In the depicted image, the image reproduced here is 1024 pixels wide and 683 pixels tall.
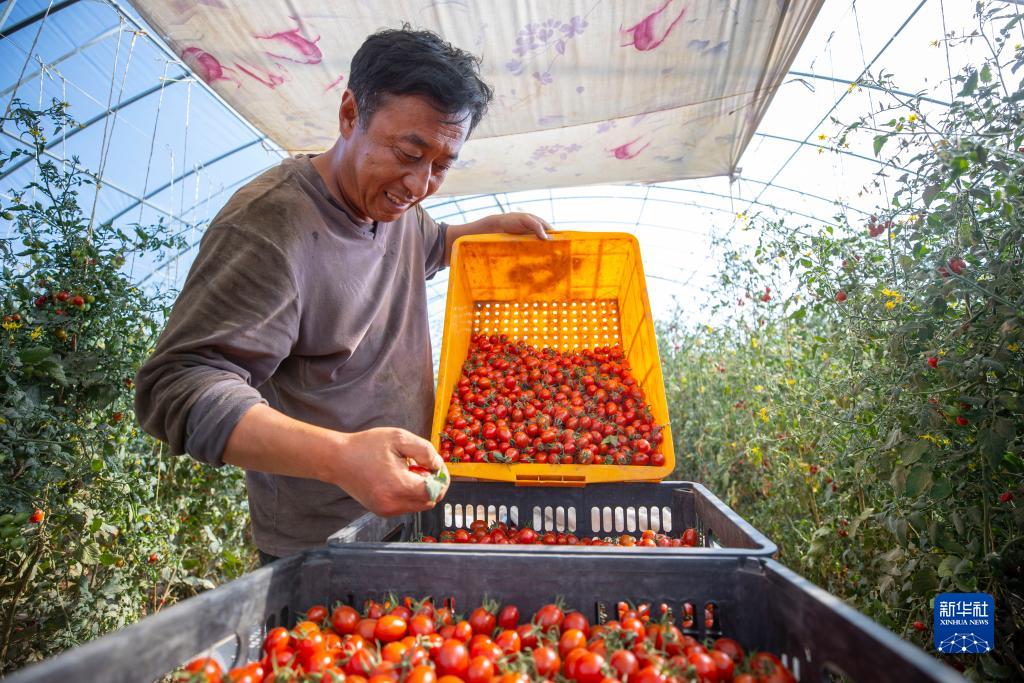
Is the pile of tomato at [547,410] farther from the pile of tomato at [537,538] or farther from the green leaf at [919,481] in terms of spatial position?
the green leaf at [919,481]

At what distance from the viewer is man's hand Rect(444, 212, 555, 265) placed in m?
2.30

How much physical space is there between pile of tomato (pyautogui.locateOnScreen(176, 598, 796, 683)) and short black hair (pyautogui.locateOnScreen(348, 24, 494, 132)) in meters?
1.24

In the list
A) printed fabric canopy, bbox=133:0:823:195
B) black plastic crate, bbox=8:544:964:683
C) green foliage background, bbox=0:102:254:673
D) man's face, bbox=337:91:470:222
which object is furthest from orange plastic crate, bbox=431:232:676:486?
green foliage background, bbox=0:102:254:673

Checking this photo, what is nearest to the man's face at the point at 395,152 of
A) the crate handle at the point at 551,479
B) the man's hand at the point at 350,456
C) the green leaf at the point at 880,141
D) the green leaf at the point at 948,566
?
the man's hand at the point at 350,456

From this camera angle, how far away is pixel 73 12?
214 inches

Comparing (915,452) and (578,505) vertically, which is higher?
(915,452)

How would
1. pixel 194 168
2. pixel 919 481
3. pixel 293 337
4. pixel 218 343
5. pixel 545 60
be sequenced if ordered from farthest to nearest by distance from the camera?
pixel 194 168, pixel 545 60, pixel 919 481, pixel 293 337, pixel 218 343

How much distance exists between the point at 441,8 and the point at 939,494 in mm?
2745

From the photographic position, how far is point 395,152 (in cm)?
160

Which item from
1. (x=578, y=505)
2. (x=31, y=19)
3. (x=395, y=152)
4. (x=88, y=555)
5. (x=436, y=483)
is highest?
(x=31, y=19)

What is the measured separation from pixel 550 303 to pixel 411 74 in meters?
1.32

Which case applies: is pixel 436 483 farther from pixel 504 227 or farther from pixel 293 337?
pixel 504 227

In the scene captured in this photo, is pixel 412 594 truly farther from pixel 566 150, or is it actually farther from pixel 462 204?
pixel 462 204

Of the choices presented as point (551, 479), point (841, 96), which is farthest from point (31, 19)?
point (841, 96)
